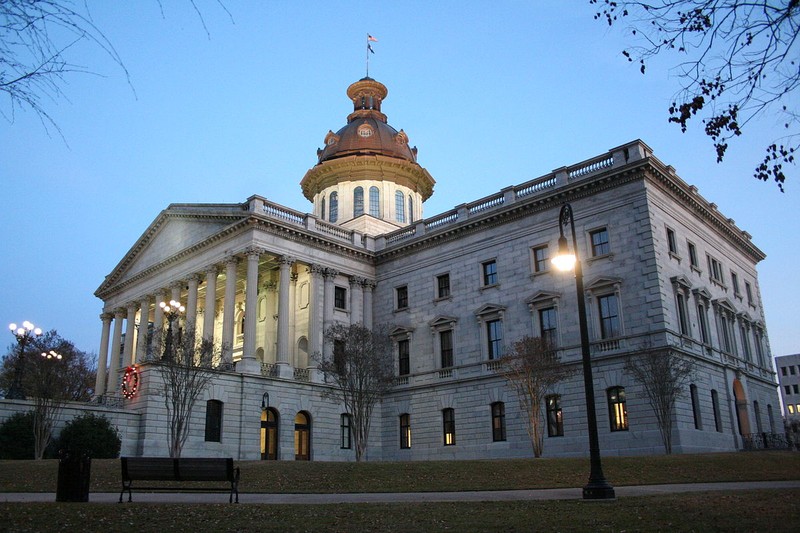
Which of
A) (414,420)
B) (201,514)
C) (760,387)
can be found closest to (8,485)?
(201,514)

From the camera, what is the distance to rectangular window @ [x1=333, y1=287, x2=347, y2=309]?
160ft

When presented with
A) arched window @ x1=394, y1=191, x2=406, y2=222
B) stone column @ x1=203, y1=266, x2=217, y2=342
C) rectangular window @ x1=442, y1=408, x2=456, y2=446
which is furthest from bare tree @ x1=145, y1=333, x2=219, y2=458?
arched window @ x1=394, y1=191, x2=406, y2=222

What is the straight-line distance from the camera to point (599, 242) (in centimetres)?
3875

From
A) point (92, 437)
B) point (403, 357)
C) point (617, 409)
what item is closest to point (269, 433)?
point (403, 357)

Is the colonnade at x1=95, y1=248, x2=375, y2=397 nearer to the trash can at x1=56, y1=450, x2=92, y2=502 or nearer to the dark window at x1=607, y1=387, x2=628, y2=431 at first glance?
the dark window at x1=607, y1=387, x2=628, y2=431

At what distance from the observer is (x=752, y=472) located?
24406 mm

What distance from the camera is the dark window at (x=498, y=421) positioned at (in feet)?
132

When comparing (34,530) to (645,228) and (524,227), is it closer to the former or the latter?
(645,228)

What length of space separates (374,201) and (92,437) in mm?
31994

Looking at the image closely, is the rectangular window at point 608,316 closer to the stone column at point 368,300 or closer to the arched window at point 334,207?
the stone column at point 368,300

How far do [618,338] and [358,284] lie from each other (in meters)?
19.8

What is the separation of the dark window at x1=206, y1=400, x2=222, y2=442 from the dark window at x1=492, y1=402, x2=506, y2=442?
612 inches

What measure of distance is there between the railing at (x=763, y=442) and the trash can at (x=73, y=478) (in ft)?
115

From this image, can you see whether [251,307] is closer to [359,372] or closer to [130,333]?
[359,372]
